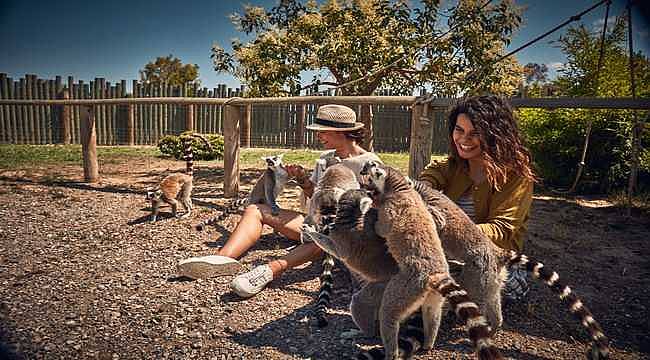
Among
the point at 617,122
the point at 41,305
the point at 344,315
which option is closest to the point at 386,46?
the point at 617,122

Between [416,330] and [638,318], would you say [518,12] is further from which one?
[416,330]

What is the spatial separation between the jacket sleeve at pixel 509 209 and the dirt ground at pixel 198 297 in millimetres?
673

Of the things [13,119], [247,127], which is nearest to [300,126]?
[247,127]

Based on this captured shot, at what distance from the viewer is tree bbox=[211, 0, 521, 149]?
19.8 ft

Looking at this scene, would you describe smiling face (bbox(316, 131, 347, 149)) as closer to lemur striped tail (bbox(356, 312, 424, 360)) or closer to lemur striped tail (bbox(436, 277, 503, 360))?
lemur striped tail (bbox(356, 312, 424, 360))

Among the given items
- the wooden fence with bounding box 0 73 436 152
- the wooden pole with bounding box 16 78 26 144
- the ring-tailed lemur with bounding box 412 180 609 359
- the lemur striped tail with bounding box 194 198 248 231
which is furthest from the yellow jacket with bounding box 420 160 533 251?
the wooden pole with bounding box 16 78 26 144

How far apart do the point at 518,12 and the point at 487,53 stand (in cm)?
68

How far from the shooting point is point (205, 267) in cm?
328

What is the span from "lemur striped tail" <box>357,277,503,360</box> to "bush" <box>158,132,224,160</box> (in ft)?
32.0

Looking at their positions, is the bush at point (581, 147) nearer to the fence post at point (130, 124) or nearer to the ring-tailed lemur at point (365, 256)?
the ring-tailed lemur at point (365, 256)

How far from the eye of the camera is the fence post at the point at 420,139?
3.65 metres

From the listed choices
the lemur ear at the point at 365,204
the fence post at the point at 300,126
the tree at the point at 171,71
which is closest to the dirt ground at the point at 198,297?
the lemur ear at the point at 365,204

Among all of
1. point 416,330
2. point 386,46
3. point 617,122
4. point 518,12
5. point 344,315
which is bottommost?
point 344,315

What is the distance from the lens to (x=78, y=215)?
5.14 meters
